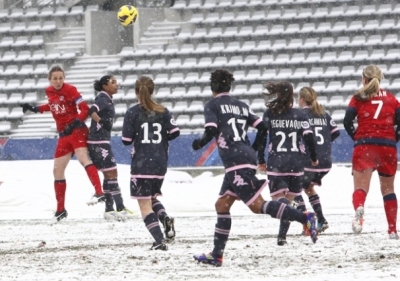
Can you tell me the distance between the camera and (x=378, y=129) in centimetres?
1089

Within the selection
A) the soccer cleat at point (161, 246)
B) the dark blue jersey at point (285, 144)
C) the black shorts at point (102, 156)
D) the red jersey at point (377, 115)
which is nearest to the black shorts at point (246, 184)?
the soccer cleat at point (161, 246)

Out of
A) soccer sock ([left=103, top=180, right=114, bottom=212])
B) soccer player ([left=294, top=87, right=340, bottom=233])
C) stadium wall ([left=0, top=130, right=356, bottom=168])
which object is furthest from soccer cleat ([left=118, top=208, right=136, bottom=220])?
stadium wall ([left=0, top=130, right=356, bottom=168])

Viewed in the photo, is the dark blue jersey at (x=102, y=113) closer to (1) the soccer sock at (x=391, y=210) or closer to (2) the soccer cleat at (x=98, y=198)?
(2) the soccer cleat at (x=98, y=198)

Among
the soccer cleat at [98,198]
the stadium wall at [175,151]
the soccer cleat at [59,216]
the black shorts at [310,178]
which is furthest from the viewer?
the stadium wall at [175,151]

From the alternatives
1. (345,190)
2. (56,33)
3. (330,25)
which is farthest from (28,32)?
(345,190)

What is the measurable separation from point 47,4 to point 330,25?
10.4 metres

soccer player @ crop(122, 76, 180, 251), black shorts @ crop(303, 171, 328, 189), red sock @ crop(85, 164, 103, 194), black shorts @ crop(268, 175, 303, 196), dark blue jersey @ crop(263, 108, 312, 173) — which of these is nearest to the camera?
soccer player @ crop(122, 76, 180, 251)

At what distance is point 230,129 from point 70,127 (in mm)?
6335

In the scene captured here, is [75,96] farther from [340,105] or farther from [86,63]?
[86,63]

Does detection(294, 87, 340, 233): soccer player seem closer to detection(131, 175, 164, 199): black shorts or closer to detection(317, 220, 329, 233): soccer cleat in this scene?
detection(317, 220, 329, 233): soccer cleat

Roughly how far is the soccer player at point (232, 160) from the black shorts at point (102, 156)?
6.15 m

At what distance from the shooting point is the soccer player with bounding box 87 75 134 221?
14.6m

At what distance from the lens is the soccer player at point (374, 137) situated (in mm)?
10844

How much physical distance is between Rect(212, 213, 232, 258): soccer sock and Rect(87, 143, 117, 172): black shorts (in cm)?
645
